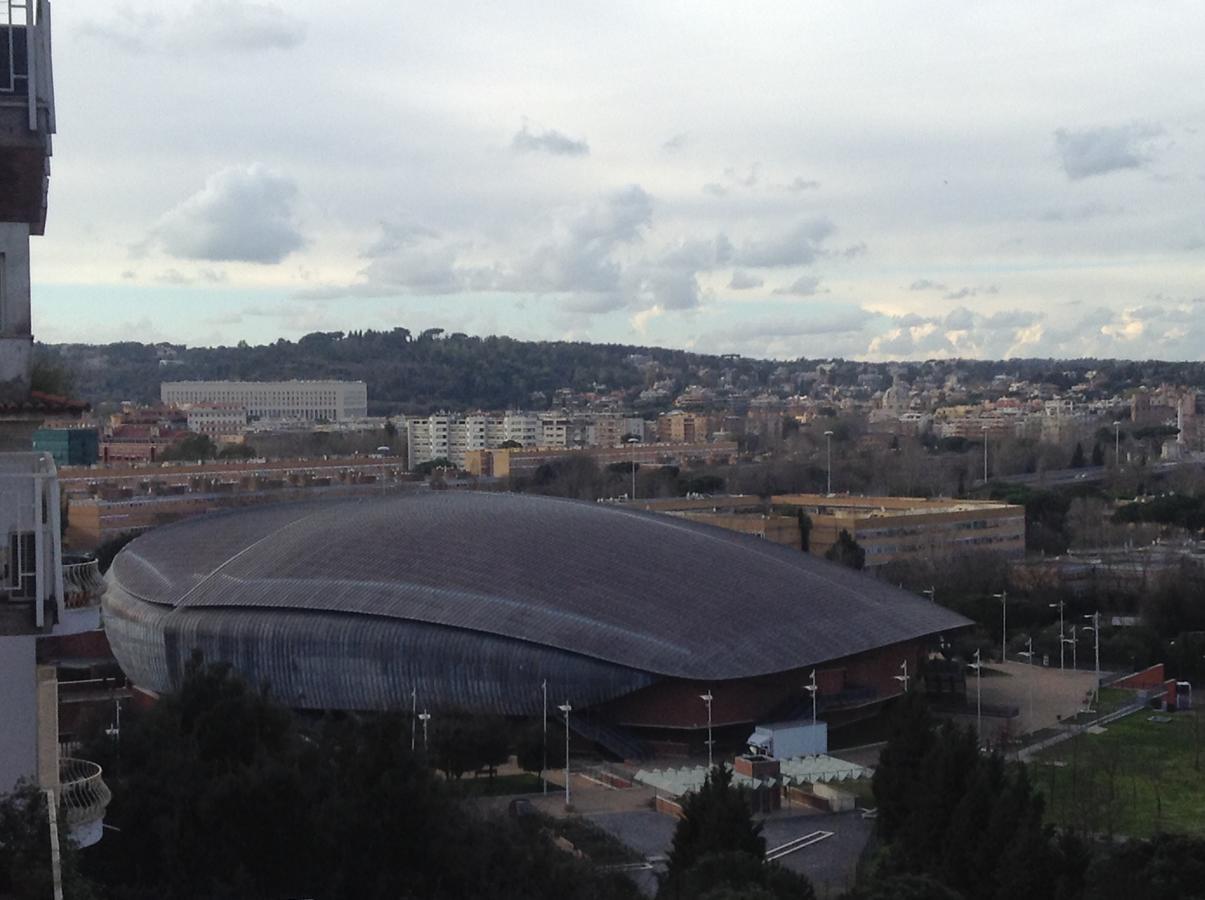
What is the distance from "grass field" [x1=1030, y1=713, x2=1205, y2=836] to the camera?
2897 cm

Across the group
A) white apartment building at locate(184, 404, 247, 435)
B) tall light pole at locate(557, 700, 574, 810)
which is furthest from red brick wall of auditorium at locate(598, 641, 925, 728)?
white apartment building at locate(184, 404, 247, 435)

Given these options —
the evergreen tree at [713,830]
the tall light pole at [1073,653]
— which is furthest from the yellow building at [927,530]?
the evergreen tree at [713,830]

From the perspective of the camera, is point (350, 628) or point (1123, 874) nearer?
point (1123, 874)

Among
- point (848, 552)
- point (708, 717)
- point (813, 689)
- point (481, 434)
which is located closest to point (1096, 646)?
point (813, 689)

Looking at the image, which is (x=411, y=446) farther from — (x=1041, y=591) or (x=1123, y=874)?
(x=1123, y=874)

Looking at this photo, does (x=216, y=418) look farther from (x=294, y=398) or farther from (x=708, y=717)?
(x=708, y=717)

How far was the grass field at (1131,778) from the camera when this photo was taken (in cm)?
2897

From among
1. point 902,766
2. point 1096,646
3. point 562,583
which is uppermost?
point 562,583

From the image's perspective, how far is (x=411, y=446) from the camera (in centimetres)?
13488

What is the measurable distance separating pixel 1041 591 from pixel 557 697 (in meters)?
26.0

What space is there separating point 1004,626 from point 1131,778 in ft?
57.7

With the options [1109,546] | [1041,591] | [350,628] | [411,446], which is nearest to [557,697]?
[350,628]

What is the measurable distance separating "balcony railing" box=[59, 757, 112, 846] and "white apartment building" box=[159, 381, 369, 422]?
6335 inches

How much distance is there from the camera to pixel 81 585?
28.8 ft
